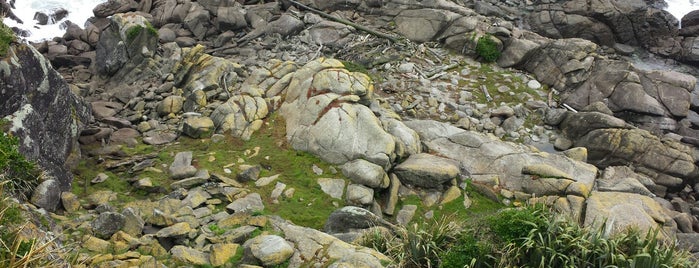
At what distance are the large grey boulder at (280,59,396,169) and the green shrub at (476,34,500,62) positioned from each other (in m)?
9.23

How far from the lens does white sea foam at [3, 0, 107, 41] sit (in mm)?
31469

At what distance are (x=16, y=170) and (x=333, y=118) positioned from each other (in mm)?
9194

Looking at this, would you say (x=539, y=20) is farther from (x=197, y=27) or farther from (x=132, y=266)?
(x=132, y=266)

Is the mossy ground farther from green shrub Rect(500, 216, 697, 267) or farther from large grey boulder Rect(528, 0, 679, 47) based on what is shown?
large grey boulder Rect(528, 0, 679, 47)

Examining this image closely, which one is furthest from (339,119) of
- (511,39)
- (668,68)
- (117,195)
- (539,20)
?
(668,68)

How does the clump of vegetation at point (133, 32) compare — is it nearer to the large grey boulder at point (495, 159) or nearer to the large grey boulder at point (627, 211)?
the large grey boulder at point (495, 159)

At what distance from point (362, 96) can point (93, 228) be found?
1080cm

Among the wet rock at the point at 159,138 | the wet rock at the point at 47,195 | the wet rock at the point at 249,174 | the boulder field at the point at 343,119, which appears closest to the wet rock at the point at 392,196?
the boulder field at the point at 343,119

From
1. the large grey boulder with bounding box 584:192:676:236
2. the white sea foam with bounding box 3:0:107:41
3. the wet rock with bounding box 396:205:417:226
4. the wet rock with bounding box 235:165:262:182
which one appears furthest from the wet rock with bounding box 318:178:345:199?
the white sea foam with bounding box 3:0:107:41

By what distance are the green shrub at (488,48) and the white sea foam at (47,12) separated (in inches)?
950

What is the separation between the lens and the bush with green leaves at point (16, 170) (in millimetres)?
11555

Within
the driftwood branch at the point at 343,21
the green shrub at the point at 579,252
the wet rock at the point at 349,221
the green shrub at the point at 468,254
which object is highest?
the green shrub at the point at 579,252

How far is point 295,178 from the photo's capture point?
16.6 metres

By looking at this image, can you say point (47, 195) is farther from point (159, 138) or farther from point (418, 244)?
point (418, 244)
